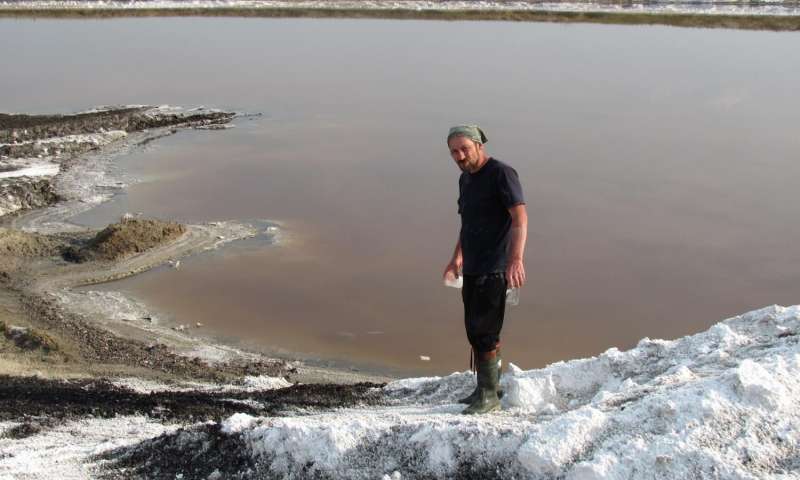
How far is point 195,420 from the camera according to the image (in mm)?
5242

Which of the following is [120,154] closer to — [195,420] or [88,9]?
[195,420]

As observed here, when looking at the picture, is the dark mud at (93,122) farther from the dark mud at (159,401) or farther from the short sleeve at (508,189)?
the short sleeve at (508,189)

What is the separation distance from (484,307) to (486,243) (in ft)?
1.08

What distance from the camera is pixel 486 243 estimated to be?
4414 millimetres

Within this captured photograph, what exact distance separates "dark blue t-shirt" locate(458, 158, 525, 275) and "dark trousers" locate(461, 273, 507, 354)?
0.17 feet

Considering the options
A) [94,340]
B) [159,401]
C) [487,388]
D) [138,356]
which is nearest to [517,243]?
[487,388]

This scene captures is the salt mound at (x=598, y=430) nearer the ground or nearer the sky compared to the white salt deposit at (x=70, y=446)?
nearer the sky

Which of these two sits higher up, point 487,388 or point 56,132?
point 487,388

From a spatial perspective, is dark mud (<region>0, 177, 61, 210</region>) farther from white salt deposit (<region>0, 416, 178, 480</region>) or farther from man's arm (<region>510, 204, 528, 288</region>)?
man's arm (<region>510, 204, 528, 288</region>)

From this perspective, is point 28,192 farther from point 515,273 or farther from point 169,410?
point 515,273

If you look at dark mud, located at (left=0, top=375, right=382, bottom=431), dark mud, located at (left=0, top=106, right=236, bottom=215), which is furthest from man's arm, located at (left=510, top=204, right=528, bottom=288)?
dark mud, located at (left=0, top=106, right=236, bottom=215)

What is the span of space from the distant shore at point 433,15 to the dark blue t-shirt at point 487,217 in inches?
1013

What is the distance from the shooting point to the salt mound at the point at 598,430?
139 inches

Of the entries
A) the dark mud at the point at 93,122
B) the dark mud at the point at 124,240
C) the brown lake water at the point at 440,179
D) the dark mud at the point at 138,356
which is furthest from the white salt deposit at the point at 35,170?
the dark mud at the point at 138,356
